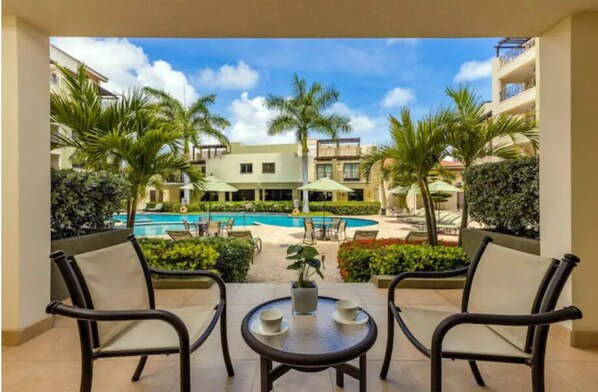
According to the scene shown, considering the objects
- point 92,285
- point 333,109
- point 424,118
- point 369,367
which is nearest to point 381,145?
point 424,118

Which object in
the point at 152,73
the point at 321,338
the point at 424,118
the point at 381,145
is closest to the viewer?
the point at 321,338

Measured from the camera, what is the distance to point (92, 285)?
1756 millimetres

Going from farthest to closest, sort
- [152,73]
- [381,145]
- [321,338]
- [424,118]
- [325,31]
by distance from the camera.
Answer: [152,73], [381,145], [424,118], [325,31], [321,338]

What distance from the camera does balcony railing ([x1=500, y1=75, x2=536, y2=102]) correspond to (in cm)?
1820

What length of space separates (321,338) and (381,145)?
452cm

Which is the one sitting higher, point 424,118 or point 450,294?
point 424,118

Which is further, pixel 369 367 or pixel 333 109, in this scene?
pixel 333 109

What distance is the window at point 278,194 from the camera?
2602 centimetres

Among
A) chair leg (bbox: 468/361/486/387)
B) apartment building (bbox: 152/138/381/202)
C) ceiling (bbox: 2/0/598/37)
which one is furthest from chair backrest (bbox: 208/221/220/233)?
apartment building (bbox: 152/138/381/202)

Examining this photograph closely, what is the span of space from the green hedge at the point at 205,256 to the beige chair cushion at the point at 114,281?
2123mm

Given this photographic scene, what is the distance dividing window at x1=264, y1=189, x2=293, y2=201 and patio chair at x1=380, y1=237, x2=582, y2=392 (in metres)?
23.8

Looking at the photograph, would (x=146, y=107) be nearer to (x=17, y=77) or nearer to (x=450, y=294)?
(x=17, y=77)

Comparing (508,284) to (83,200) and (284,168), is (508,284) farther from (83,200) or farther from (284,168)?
(284,168)

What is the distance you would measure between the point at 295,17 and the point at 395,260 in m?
3.48
